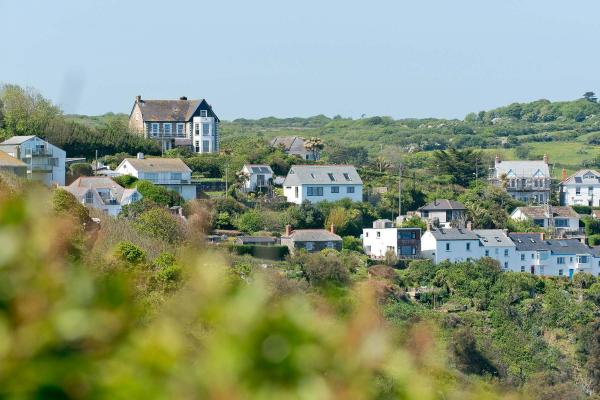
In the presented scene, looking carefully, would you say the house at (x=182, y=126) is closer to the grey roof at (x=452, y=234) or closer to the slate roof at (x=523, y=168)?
the slate roof at (x=523, y=168)

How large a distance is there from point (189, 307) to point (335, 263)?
35944 mm

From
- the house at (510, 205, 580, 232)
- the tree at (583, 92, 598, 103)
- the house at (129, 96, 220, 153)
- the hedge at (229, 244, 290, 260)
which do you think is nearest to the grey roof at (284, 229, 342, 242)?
the hedge at (229, 244, 290, 260)

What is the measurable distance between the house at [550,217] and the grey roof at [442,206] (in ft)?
14.7

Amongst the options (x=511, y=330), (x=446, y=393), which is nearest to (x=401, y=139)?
(x=511, y=330)

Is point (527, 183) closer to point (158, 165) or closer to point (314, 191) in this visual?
point (314, 191)

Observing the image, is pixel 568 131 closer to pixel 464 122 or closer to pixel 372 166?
pixel 464 122

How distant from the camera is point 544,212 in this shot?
5647cm

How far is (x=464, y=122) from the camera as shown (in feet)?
409

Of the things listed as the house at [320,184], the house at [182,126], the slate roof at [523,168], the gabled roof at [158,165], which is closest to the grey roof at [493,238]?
the house at [320,184]

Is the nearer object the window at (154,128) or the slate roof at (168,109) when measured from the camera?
the window at (154,128)

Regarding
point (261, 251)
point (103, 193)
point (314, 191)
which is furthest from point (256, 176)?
point (261, 251)

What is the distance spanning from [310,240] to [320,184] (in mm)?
7172

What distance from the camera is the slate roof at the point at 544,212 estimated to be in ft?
184

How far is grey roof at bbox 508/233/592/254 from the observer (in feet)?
163
